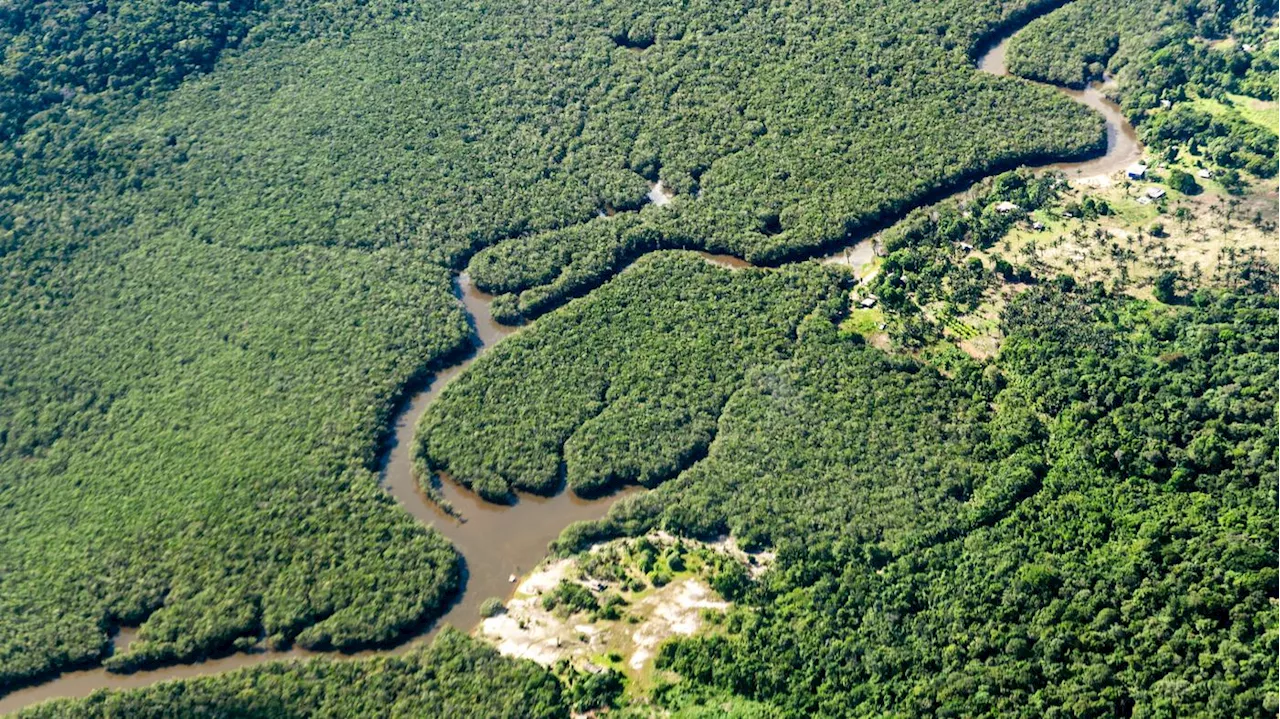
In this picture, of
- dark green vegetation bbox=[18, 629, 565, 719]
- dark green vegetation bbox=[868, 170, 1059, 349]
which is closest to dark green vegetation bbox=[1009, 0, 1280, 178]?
dark green vegetation bbox=[868, 170, 1059, 349]

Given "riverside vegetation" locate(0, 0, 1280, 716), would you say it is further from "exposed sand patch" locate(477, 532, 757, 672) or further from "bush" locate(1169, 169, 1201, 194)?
"bush" locate(1169, 169, 1201, 194)

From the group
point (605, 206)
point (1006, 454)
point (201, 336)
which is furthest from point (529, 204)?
point (1006, 454)

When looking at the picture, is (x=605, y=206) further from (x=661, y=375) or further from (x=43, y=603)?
(x=43, y=603)

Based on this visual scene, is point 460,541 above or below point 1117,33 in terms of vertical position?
below

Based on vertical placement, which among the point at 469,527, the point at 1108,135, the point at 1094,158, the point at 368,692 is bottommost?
the point at 368,692

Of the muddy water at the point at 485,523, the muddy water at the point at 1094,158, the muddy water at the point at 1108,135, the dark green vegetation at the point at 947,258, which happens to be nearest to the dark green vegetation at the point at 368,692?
the muddy water at the point at 485,523

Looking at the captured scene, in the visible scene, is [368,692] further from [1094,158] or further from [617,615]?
[1094,158]

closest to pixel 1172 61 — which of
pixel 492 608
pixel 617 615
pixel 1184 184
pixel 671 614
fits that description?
pixel 1184 184
